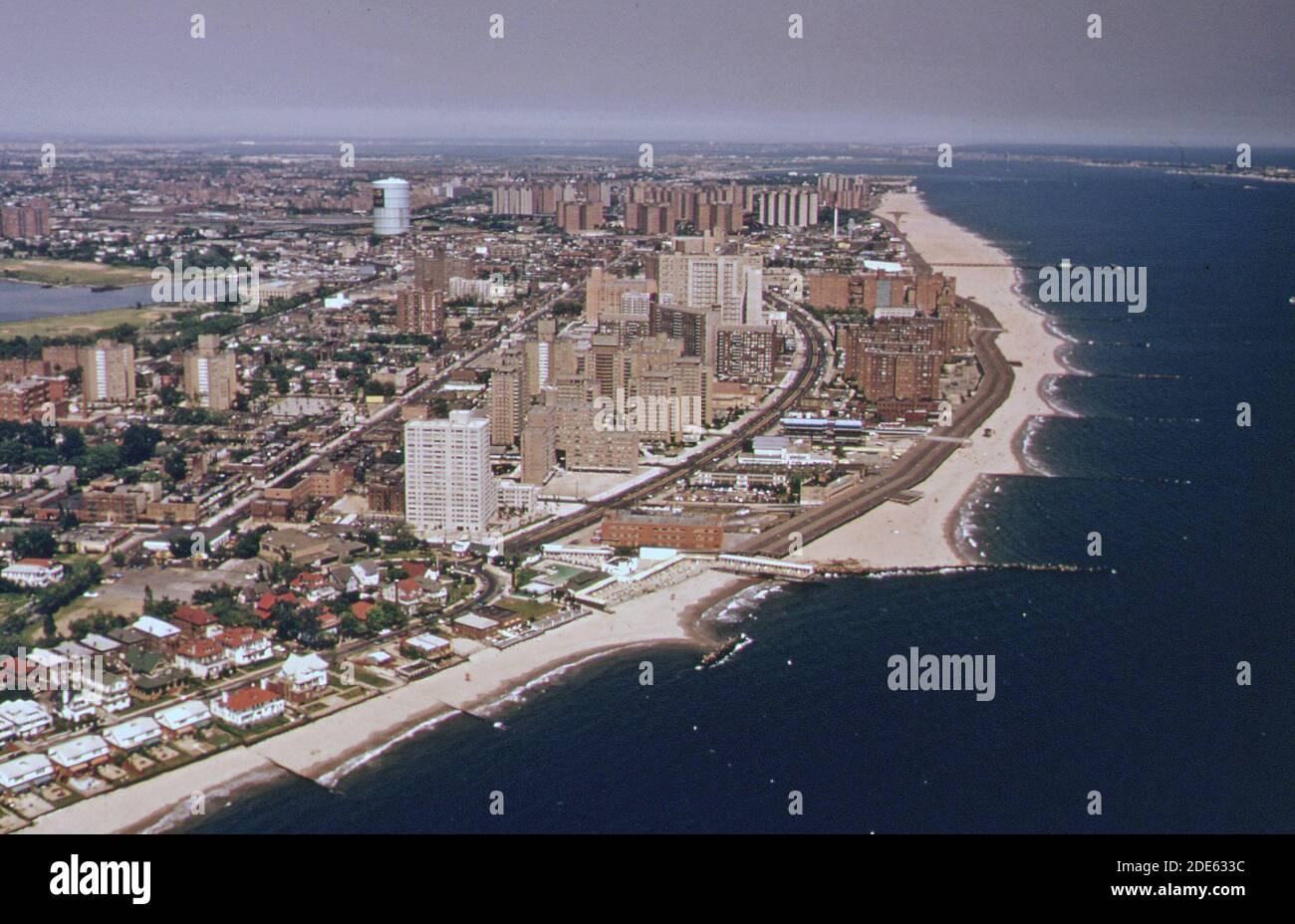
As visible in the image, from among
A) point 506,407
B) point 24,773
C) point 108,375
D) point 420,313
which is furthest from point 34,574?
point 420,313

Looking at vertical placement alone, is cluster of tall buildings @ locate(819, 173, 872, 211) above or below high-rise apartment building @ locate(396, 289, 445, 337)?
above

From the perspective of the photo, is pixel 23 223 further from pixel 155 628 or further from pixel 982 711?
pixel 982 711

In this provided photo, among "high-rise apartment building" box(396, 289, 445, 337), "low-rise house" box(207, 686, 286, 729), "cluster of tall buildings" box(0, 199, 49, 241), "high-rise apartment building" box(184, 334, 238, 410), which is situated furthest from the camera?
"cluster of tall buildings" box(0, 199, 49, 241)

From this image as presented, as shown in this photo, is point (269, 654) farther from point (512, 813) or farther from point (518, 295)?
point (518, 295)

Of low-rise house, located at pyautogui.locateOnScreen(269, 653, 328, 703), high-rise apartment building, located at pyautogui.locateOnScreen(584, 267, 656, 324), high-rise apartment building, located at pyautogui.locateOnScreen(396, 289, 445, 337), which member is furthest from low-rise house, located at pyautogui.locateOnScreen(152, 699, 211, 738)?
high-rise apartment building, located at pyautogui.locateOnScreen(396, 289, 445, 337)

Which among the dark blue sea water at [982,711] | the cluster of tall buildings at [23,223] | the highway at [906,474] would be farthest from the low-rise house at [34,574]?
the cluster of tall buildings at [23,223]

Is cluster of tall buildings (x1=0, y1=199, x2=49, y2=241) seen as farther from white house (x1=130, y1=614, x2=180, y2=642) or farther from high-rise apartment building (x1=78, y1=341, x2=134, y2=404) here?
white house (x1=130, y1=614, x2=180, y2=642)
